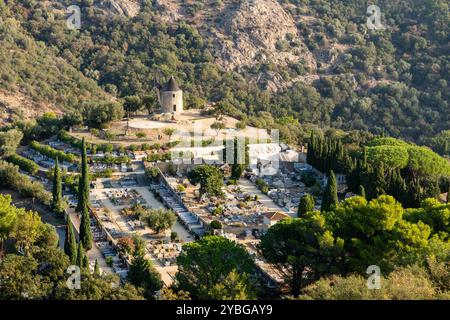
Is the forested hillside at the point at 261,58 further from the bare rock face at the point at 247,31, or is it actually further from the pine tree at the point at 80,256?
the pine tree at the point at 80,256

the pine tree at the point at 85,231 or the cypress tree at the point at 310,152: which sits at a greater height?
the cypress tree at the point at 310,152

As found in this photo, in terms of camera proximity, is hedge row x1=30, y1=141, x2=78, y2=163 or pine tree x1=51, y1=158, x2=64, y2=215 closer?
pine tree x1=51, y1=158, x2=64, y2=215

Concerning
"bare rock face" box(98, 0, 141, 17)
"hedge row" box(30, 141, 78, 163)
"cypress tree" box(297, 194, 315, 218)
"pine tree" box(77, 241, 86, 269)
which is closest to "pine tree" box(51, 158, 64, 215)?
"hedge row" box(30, 141, 78, 163)

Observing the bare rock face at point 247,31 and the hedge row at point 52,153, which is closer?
the hedge row at point 52,153

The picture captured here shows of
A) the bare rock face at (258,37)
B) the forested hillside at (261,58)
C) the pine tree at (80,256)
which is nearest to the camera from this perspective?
the pine tree at (80,256)

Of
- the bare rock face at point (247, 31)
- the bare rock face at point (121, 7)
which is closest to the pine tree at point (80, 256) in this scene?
the bare rock face at point (247, 31)

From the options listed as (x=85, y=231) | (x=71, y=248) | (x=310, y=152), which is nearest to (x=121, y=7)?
(x=310, y=152)

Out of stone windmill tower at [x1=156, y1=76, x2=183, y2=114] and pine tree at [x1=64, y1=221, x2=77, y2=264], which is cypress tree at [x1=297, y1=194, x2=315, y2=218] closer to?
pine tree at [x1=64, y1=221, x2=77, y2=264]
